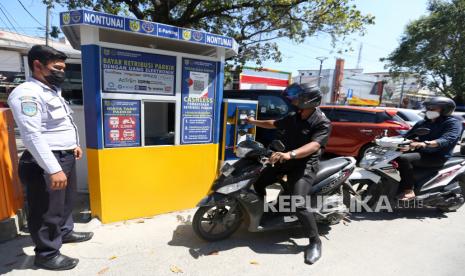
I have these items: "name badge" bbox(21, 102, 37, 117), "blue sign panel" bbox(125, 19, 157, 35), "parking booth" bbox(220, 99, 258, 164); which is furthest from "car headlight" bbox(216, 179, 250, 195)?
"blue sign panel" bbox(125, 19, 157, 35)

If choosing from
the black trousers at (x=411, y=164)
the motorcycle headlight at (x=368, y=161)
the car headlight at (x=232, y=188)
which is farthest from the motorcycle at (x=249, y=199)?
the black trousers at (x=411, y=164)

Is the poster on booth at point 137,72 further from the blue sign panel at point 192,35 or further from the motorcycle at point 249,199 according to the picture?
the motorcycle at point 249,199

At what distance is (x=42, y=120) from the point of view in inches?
104

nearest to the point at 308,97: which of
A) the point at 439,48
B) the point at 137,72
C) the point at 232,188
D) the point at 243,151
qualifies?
the point at 243,151

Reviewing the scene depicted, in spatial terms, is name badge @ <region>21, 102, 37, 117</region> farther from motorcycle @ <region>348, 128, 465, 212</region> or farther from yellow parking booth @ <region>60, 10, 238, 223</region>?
motorcycle @ <region>348, 128, 465, 212</region>

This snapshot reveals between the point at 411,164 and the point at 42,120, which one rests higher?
the point at 42,120

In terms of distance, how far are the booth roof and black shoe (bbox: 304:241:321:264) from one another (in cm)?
269

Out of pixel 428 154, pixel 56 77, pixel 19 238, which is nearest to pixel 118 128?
pixel 56 77

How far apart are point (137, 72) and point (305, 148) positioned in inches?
84.7

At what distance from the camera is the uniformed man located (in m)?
2.43

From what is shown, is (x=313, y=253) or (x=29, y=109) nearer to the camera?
(x=29, y=109)

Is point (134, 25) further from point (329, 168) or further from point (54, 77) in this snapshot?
point (329, 168)

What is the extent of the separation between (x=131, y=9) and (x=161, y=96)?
15.8ft

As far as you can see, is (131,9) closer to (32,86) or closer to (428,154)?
(32,86)
